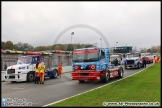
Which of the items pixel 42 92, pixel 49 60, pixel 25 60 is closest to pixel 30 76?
pixel 25 60

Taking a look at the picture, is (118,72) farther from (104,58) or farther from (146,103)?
(146,103)

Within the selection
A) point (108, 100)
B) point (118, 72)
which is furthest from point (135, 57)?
point (108, 100)

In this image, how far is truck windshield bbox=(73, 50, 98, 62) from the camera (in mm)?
16219

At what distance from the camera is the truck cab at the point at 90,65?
15828 millimetres

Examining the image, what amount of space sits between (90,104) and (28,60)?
42.7ft

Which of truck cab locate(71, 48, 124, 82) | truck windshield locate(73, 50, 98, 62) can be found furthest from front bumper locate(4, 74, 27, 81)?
truck windshield locate(73, 50, 98, 62)

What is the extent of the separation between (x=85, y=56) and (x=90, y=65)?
0.93 meters

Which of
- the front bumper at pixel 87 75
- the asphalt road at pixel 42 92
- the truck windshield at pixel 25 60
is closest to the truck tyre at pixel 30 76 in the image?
the truck windshield at pixel 25 60

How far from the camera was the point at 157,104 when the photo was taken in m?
7.70

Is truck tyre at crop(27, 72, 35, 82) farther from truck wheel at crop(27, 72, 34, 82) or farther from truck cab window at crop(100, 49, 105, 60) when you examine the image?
truck cab window at crop(100, 49, 105, 60)

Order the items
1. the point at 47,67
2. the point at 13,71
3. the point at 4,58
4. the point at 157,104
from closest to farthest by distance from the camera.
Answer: the point at 157,104
the point at 13,71
the point at 47,67
the point at 4,58

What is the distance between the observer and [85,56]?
648 inches

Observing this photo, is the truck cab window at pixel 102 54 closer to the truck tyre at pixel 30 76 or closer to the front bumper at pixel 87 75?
the front bumper at pixel 87 75

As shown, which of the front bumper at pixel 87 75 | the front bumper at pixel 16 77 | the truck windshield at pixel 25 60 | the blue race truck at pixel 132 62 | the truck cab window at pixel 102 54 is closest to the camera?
the front bumper at pixel 87 75
